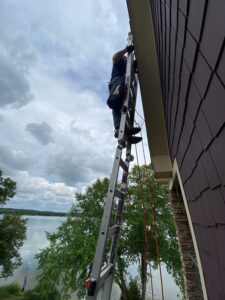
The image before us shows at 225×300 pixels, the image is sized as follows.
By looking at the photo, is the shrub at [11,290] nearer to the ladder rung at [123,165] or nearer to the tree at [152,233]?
the tree at [152,233]

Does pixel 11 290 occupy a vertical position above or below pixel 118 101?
below

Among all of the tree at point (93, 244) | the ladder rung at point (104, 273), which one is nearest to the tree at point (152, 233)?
the tree at point (93, 244)

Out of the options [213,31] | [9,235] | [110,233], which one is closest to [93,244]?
[9,235]

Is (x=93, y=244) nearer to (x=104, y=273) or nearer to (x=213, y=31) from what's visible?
(x=104, y=273)

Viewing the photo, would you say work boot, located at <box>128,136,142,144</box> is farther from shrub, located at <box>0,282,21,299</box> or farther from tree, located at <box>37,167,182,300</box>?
shrub, located at <box>0,282,21,299</box>

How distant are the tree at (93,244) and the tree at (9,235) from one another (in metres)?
4.74

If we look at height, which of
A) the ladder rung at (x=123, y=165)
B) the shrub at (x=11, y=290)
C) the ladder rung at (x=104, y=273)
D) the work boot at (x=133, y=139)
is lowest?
A: the shrub at (x=11, y=290)

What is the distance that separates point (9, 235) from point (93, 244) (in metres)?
7.97

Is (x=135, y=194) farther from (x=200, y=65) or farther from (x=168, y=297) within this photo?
(x=200, y=65)

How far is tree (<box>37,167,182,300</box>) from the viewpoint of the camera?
9.55 m

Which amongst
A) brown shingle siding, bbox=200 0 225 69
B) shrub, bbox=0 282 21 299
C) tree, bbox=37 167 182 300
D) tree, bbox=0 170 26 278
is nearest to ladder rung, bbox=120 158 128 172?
brown shingle siding, bbox=200 0 225 69

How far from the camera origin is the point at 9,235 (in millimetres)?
14000

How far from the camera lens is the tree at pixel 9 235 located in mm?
13398

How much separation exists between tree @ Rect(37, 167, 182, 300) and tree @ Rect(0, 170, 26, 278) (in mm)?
4740
